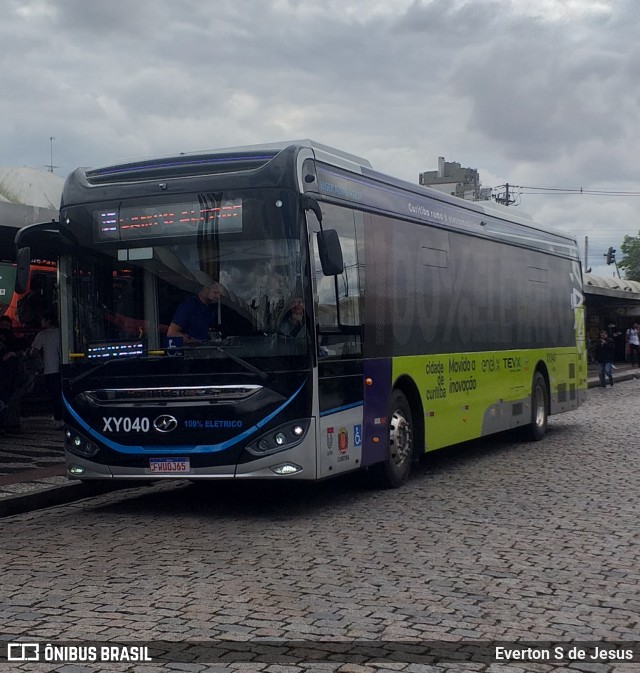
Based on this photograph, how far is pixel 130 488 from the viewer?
12641 millimetres

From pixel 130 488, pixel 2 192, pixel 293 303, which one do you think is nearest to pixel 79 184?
pixel 293 303

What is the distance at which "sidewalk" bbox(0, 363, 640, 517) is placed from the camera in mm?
10906

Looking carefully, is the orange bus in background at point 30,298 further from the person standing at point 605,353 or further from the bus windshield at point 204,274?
the person standing at point 605,353

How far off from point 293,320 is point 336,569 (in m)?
2.71

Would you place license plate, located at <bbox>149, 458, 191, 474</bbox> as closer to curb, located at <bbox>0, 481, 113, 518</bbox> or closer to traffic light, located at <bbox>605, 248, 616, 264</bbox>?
curb, located at <bbox>0, 481, 113, 518</bbox>

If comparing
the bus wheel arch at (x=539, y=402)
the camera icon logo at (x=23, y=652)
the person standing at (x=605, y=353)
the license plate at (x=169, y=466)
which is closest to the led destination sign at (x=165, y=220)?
the license plate at (x=169, y=466)

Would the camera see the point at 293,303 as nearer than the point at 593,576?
No

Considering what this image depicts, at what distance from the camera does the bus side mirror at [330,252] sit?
31.7 ft

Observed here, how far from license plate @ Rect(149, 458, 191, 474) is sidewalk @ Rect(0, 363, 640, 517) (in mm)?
1625

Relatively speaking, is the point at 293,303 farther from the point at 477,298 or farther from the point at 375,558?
the point at 477,298

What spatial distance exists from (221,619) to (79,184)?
5.51m

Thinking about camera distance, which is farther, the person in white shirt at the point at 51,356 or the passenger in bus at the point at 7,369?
→ the person in white shirt at the point at 51,356

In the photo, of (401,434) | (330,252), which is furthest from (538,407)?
(330,252)

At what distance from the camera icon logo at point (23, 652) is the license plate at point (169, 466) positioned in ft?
13.4
